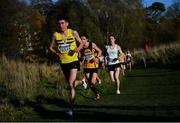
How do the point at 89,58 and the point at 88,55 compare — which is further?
the point at 88,55

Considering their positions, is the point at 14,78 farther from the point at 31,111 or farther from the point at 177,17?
the point at 177,17

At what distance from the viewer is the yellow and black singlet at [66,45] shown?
42.1ft

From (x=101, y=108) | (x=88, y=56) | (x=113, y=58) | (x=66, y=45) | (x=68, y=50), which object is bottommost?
(x=101, y=108)

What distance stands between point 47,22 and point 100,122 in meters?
81.7

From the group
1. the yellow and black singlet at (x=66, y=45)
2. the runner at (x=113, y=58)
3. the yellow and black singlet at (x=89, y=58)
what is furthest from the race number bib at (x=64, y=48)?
the runner at (x=113, y=58)

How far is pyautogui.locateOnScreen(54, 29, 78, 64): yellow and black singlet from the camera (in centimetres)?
1284

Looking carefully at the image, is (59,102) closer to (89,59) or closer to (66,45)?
(89,59)

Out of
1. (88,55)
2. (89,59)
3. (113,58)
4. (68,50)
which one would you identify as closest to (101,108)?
(68,50)

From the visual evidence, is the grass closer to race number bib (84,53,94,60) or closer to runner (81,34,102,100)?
runner (81,34,102,100)

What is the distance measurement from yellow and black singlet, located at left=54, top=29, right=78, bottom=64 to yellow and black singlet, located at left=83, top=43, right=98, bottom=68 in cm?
532

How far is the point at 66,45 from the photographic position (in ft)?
42.2

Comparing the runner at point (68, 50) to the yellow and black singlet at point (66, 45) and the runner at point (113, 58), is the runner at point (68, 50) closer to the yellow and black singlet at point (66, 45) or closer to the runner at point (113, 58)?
the yellow and black singlet at point (66, 45)

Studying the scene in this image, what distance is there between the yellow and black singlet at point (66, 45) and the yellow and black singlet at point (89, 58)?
5319mm

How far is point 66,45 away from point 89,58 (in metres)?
5.43
